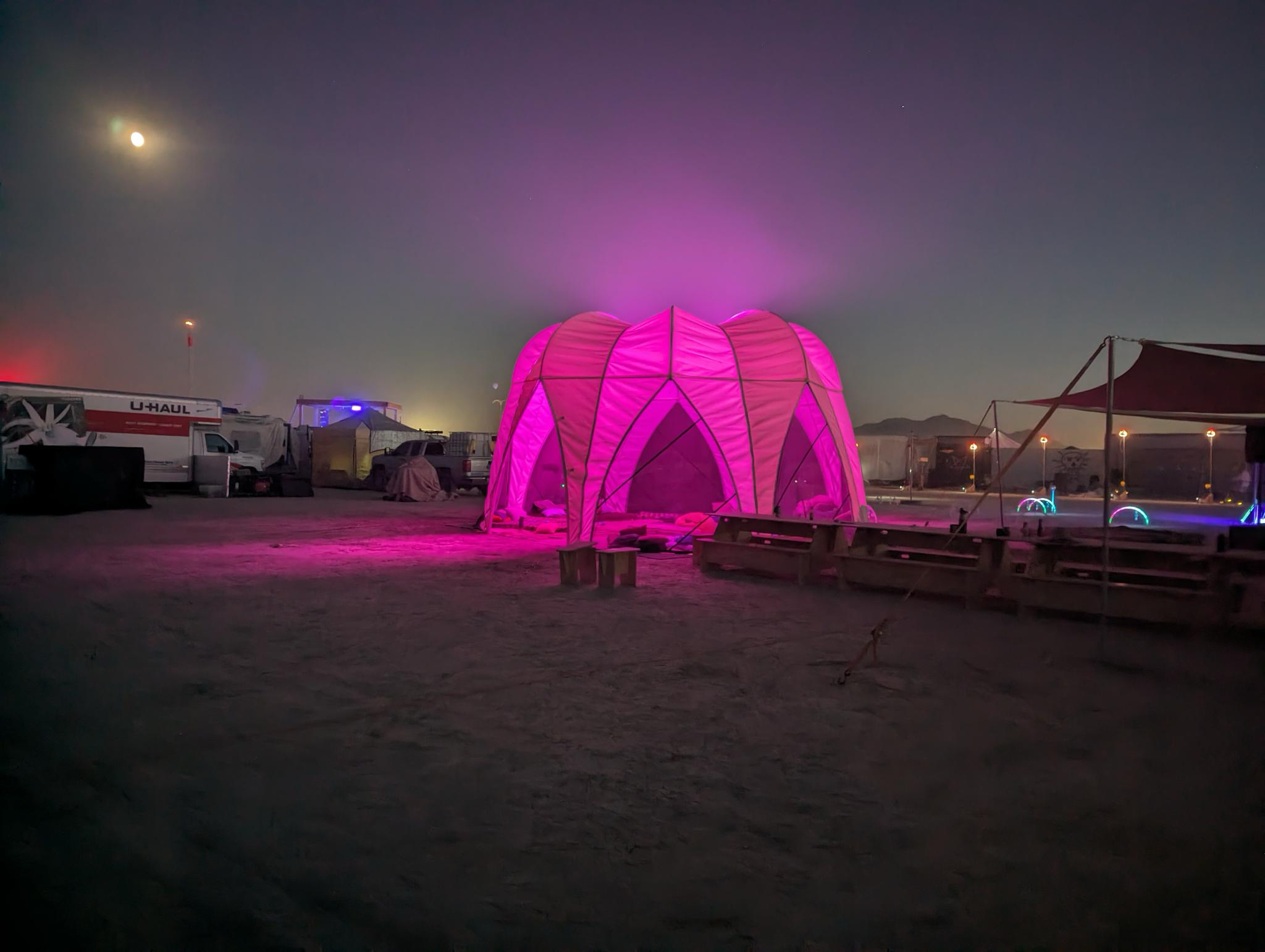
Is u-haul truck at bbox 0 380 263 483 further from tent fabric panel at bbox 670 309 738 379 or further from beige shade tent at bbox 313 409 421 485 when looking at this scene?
tent fabric panel at bbox 670 309 738 379

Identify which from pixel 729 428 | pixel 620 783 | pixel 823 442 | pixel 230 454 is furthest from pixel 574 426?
pixel 230 454

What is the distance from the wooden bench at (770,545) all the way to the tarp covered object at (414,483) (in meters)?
13.6

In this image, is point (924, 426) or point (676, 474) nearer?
point (676, 474)

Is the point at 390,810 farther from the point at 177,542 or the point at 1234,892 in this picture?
the point at 177,542

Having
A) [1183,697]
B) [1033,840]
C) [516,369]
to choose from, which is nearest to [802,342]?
[516,369]

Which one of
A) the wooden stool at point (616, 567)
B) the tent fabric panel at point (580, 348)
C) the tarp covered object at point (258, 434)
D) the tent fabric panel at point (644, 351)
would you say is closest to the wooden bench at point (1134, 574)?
the wooden stool at point (616, 567)

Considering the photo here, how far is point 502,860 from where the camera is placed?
8.36 ft

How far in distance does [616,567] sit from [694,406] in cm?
396

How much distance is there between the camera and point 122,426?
19516 millimetres

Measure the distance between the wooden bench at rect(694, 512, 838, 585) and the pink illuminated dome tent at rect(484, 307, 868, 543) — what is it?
189 cm

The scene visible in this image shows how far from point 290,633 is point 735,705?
3597mm

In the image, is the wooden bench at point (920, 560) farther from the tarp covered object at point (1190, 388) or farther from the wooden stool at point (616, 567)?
the wooden stool at point (616, 567)

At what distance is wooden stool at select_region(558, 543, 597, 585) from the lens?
316 inches

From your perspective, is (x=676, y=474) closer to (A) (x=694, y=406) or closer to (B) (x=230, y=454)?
(A) (x=694, y=406)
